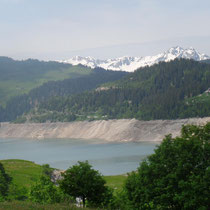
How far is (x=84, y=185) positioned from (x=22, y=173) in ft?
135

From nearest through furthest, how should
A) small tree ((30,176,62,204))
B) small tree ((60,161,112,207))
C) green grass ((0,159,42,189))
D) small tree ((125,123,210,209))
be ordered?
small tree ((125,123,210,209)) → small tree ((60,161,112,207)) → small tree ((30,176,62,204)) → green grass ((0,159,42,189))

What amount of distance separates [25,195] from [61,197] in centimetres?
1102

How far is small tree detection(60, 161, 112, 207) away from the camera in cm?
4238

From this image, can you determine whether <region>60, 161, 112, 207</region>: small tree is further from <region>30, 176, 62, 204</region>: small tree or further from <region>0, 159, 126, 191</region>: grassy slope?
<region>0, 159, 126, 191</region>: grassy slope

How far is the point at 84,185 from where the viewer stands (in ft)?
139

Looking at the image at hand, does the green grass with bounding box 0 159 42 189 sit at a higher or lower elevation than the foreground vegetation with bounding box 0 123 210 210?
lower

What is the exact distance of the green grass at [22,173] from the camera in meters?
68.6

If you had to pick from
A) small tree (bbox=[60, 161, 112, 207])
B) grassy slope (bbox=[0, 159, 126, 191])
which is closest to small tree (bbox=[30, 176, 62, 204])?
small tree (bbox=[60, 161, 112, 207])

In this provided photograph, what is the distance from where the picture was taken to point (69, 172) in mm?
43312

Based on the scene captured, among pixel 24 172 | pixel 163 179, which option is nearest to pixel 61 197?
pixel 163 179

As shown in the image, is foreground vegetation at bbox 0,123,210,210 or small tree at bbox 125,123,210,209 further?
foreground vegetation at bbox 0,123,210,210

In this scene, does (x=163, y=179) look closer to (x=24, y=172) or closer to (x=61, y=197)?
(x=61, y=197)

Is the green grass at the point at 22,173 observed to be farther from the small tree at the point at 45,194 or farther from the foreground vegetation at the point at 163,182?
the foreground vegetation at the point at 163,182

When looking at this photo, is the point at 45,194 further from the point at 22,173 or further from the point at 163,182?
the point at 22,173
